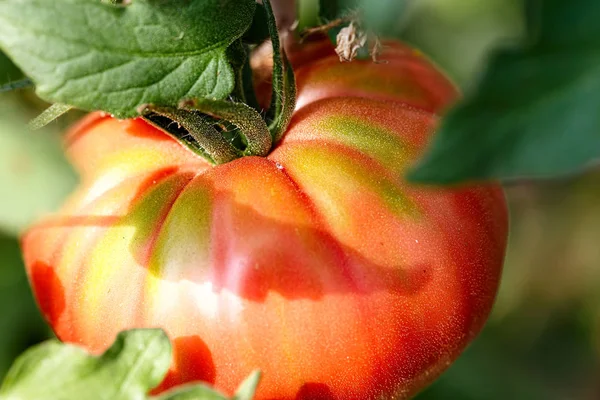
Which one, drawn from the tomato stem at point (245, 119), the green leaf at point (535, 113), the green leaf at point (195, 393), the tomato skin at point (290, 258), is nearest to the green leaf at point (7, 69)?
the tomato skin at point (290, 258)

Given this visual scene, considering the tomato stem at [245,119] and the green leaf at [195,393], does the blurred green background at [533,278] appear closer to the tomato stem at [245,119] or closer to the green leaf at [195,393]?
the tomato stem at [245,119]

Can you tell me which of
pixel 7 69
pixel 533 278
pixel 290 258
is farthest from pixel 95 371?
pixel 533 278

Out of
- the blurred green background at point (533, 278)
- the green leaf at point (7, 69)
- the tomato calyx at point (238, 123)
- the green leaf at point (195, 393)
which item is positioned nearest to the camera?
the green leaf at point (195, 393)

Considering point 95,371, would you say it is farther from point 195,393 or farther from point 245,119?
point 245,119

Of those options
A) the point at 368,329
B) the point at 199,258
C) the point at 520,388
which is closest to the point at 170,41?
the point at 199,258

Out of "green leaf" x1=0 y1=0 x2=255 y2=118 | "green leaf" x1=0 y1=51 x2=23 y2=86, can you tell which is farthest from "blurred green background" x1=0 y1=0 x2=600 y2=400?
"green leaf" x1=0 y1=0 x2=255 y2=118

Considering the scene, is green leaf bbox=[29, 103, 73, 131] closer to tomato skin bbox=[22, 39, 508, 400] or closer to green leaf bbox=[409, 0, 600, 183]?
tomato skin bbox=[22, 39, 508, 400]
